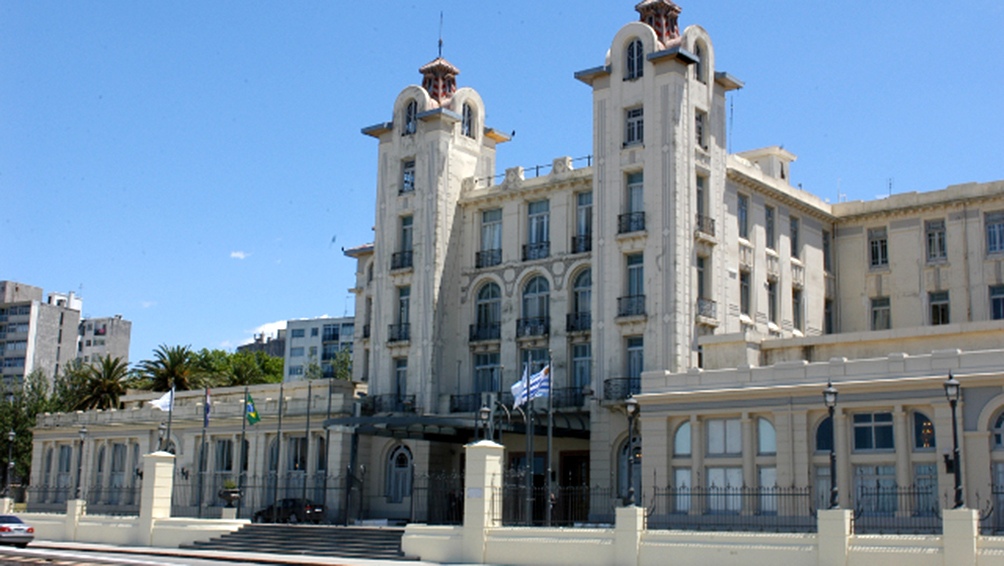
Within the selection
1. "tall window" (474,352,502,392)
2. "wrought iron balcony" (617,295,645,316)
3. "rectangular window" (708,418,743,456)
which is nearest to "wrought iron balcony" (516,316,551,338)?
"tall window" (474,352,502,392)

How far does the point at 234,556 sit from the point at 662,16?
27640 mm

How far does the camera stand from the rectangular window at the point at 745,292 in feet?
161

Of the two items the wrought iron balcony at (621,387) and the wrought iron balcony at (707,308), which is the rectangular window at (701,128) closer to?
the wrought iron balcony at (707,308)

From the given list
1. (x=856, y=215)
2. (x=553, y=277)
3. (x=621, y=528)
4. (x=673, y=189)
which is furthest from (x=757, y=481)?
(x=856, y=215)

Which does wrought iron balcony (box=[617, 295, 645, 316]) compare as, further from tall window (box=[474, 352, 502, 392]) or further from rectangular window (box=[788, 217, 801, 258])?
rectangular window (box=[788, 217, 801, 258])

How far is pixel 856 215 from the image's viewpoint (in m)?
53.2

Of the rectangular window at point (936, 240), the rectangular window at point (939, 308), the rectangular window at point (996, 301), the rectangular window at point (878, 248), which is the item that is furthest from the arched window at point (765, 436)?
the rectangular window at point (878, 248)

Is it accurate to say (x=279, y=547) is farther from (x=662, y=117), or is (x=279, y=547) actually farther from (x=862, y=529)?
(x=662, y=117)

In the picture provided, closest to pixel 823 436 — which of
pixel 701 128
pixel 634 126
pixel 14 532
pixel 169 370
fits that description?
pixel 701 128

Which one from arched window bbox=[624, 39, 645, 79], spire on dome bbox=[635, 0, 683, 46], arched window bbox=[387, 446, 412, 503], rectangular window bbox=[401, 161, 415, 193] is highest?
spire on dome bbox=[635, 0, 683, 46]

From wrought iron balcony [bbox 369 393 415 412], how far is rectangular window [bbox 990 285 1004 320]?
24.7 metres

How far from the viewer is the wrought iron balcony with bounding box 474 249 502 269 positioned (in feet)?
175

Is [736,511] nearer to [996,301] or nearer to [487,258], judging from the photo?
[996,301]

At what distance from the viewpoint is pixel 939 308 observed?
164 ft
